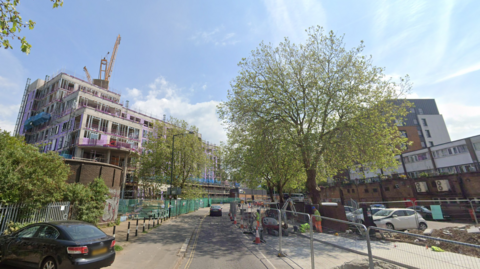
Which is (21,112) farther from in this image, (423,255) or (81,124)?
(423,255)

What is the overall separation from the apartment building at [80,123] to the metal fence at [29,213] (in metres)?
26.3

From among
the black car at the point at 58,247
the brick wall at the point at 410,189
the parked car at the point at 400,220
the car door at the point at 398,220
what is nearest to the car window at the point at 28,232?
the black car at the point at 58,247

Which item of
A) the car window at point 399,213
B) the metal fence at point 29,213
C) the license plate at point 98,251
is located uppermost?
the metal fence at point 29,213

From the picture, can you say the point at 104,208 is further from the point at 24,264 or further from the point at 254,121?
the point at 254,121

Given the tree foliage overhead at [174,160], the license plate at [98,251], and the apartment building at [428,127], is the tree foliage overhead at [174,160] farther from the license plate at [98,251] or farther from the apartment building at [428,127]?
the apartment building at [428,127]

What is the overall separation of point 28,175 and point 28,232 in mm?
4979

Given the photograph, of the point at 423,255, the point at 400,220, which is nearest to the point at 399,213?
the point at 400,220

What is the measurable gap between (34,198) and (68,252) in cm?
709

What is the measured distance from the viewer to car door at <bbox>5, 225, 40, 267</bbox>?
244 inches

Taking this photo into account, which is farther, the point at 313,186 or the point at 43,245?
the point at 313,186

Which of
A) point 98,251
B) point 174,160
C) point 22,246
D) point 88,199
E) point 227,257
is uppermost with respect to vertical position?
point 174,160

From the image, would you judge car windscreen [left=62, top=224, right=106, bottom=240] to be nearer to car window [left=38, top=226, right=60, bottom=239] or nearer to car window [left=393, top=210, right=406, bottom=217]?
car window [left=38, top=226, right=60, bottom=239]

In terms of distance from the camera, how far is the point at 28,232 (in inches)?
262

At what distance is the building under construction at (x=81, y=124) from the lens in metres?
39.1
